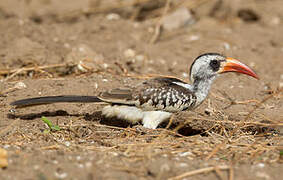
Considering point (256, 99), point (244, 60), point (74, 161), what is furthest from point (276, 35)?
point (74, 161)

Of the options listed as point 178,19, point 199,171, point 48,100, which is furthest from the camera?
point 178,19

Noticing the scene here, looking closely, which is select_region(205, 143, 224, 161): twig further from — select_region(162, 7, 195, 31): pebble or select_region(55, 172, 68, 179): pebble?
select_region(162, 7, 195, 31): pebble

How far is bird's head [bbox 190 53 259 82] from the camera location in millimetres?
4242

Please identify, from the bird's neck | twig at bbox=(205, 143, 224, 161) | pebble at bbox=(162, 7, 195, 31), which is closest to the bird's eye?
the bird's neck

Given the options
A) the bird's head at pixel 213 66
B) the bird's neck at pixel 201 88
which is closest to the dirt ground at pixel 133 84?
the bird's neck at pixel 201 88

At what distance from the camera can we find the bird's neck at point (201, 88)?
422 centimetres

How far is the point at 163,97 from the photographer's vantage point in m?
4.08

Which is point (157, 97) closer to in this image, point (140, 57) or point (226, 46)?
point (140, 57)

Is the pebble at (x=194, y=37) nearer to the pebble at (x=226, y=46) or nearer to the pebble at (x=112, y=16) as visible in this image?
the pebble at (x=226, y=46)

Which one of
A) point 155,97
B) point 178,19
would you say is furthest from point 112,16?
point 155,97

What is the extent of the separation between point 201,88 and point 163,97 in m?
0.41

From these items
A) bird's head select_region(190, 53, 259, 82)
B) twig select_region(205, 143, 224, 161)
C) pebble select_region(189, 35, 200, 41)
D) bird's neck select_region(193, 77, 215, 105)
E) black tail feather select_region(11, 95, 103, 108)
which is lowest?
twig select_region(205, 143, 224, 161)

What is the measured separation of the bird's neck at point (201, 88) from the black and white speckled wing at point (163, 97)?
0.07 m

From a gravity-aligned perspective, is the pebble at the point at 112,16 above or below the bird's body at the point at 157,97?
above
